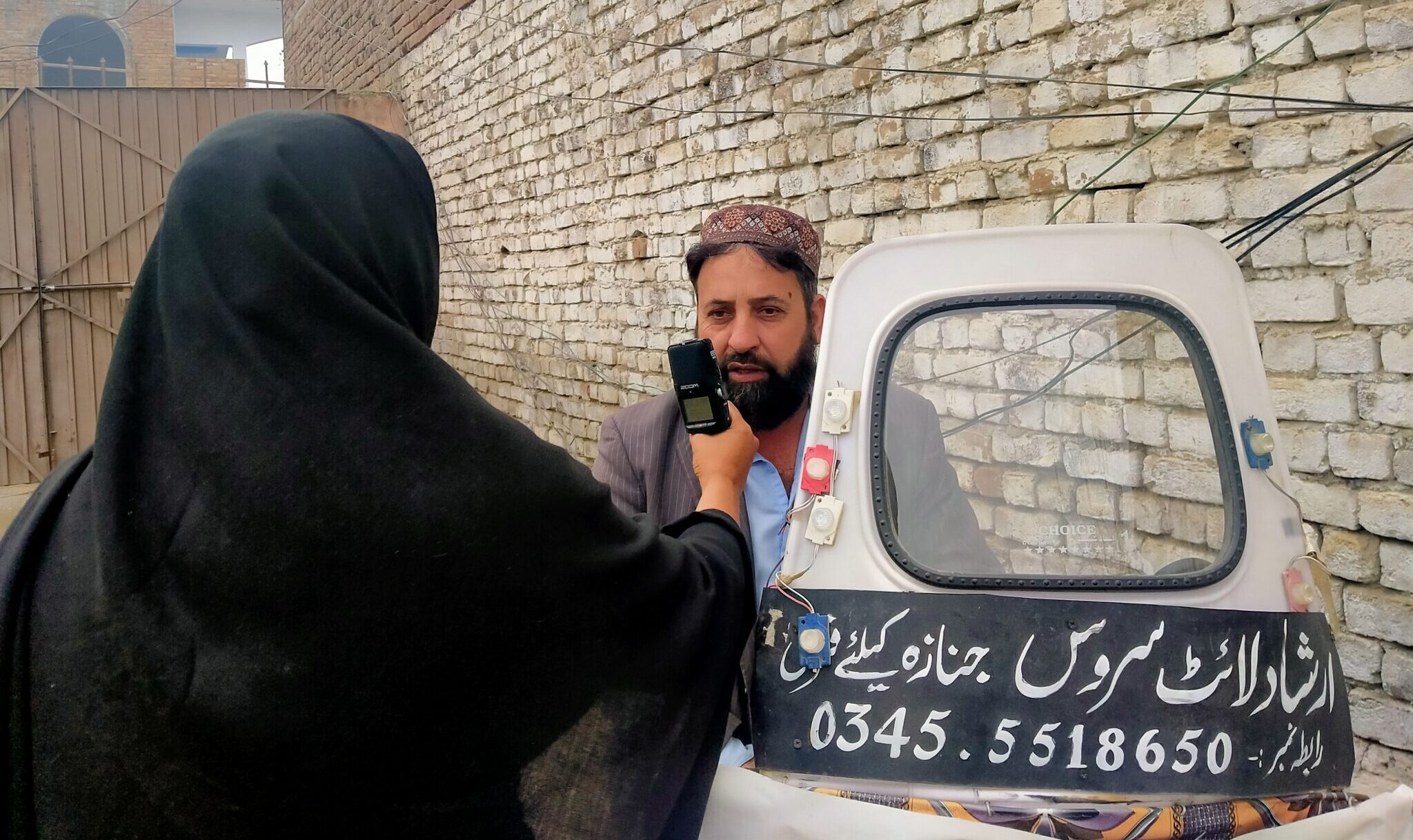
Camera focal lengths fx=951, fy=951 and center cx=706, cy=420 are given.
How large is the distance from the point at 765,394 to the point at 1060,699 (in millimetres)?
1069

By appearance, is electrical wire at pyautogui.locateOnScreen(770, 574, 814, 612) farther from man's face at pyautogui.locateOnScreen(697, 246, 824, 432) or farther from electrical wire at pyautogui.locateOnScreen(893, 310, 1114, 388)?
man's face at pyautogui.locateOnScreen(697, 246, 824, 432)

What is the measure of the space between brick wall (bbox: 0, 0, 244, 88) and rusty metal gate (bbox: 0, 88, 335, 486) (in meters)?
14.4

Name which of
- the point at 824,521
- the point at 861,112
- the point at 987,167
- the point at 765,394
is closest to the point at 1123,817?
the point at 824,521

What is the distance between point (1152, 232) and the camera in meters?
1.52

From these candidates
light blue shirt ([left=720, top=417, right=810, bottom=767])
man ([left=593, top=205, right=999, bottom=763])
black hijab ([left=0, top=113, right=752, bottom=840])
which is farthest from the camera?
man ([left=593, top=205, right=999, bottom=763])

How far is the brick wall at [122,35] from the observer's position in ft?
76.3

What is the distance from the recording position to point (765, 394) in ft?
7.23

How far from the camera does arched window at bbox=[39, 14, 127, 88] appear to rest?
24312 mm

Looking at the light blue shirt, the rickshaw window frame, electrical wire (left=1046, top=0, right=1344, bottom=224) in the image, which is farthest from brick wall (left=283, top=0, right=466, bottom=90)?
the rickshaw window frame

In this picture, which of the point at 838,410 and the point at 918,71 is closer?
the point at 838,410

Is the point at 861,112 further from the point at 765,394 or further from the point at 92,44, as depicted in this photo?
the point at 92,44

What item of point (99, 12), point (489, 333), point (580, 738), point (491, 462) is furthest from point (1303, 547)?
point (99, 12)


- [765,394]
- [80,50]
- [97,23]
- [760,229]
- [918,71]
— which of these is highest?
[97,23]

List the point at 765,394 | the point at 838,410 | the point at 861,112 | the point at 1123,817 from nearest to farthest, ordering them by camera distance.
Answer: the point at 1123,817, the point at 838,410, the point at 765,394, the point at 861,112
